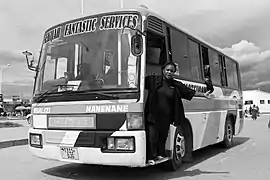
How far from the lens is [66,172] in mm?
6926

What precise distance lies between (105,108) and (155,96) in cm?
93

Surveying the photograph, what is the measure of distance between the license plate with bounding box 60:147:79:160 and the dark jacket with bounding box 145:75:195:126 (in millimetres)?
1326

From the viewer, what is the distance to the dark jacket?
5.79 m

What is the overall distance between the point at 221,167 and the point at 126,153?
3.01 meters

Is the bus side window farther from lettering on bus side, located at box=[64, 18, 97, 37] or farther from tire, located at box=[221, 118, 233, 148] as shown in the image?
lettering on bus side, located at box=[64, 18, 97, 37]

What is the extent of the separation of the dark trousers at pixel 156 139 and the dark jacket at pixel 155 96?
15 cm

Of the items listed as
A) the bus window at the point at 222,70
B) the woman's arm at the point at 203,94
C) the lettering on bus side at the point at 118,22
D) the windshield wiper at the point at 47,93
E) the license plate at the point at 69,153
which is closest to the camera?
the license plate at the point at 69,153

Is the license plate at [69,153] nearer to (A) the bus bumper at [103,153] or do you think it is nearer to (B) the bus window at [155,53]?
(A) the bus bumper at [103,153]

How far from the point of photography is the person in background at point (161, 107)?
5.77 meters

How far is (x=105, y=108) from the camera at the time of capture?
561cm

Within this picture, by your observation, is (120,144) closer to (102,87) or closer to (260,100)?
(102,87)

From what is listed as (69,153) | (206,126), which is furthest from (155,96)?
(206,126)

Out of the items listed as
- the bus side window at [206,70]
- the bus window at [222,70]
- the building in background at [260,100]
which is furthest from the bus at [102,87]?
the building in background at [260,100]

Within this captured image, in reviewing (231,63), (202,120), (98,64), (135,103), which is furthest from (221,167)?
(231,63)
